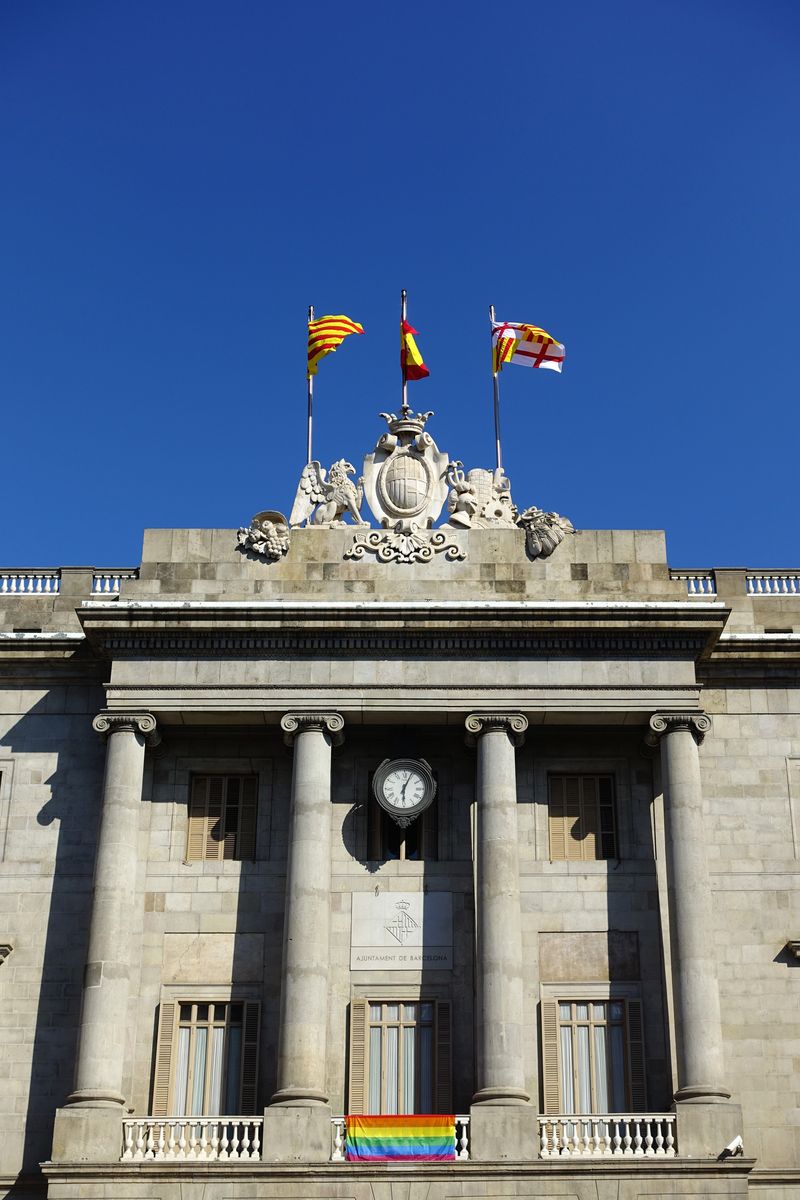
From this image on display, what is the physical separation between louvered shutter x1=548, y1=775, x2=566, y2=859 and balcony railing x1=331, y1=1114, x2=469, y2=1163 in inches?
270

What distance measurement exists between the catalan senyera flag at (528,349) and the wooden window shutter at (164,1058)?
18561 mm

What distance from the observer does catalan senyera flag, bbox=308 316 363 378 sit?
44.0 m

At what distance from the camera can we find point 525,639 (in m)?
38.6

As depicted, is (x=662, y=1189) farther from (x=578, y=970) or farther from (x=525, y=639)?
Result: (x=525, y=639)

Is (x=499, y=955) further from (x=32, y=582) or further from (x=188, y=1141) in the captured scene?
(x=32, y=582)

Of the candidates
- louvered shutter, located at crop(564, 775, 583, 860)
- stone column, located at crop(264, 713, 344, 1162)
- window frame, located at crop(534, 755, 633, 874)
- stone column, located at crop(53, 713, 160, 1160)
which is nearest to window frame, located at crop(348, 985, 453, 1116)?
stone column, located at crop(264, 713, 344, 1162)

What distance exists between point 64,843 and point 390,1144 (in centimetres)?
1051

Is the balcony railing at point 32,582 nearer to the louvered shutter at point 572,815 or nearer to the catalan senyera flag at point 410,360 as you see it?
the catalan senyera flag at point 410,360

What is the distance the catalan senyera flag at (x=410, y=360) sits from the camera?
4375 centimetres

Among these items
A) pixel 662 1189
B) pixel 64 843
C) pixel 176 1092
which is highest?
pixel 64 843

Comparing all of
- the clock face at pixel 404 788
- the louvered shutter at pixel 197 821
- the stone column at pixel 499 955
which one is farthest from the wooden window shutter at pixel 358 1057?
the louvered shutter at pixel 197 821

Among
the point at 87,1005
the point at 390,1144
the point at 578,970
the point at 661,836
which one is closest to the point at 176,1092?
the point at 87,1005

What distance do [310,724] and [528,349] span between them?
40.9ft

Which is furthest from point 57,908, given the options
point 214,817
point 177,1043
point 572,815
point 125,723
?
point 572,815
